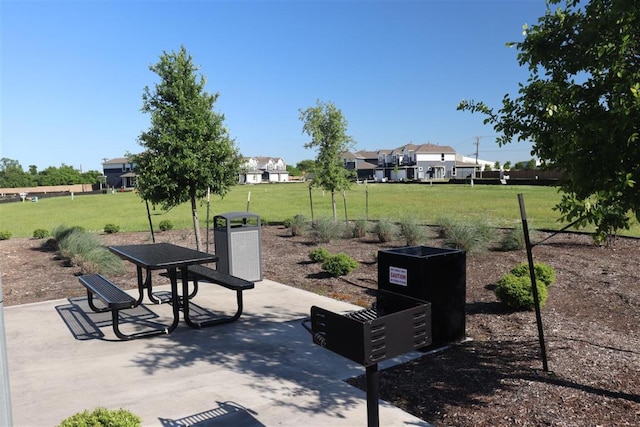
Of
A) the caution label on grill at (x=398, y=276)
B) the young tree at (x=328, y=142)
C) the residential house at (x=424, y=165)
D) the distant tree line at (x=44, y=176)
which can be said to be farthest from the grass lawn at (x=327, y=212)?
the distant tree line at (x=44, y=176)

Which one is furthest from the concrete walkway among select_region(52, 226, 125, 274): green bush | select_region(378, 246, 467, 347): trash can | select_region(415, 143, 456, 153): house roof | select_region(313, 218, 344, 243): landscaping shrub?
select_region(415, 143, 456, 153): house roof

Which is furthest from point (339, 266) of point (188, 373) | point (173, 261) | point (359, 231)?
point (359, 231)

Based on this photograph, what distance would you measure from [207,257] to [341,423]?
10.7 feet

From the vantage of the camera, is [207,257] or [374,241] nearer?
[207,257]

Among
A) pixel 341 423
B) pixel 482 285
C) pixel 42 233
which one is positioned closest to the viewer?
pixel 341 423

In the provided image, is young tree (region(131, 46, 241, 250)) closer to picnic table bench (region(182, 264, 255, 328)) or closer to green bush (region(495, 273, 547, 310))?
picnic table bench (region(182, 264, 255, 328))

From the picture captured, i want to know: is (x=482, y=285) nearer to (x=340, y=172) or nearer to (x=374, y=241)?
(x=374, y=241)

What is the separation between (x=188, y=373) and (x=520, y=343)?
12.5 feet

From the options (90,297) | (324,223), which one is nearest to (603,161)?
(90,297)

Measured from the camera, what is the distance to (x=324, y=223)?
13977mm

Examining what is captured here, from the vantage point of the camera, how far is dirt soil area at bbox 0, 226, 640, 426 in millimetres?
3809

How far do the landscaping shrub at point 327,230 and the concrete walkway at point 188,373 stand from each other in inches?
255

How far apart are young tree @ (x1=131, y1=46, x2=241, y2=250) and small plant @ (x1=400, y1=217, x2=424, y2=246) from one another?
511cm

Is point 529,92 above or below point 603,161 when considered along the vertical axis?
above
